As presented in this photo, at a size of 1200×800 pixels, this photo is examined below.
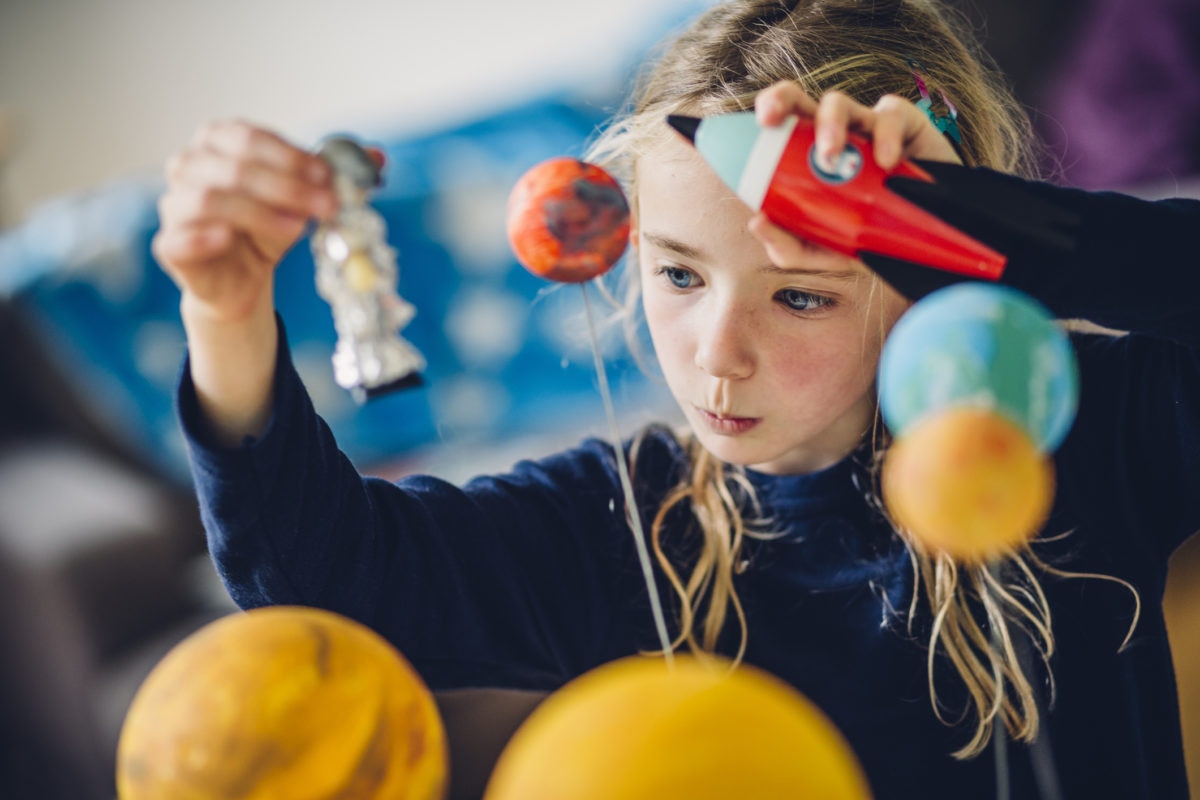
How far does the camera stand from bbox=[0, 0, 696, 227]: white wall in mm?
2146

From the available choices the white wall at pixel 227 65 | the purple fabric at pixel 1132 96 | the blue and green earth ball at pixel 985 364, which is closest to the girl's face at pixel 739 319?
the blue and green earth ball at pixel 985 364

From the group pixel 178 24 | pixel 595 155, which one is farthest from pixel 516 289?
pixel 178 24

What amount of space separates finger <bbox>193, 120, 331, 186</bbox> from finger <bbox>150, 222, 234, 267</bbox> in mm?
37

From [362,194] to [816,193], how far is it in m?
0.22

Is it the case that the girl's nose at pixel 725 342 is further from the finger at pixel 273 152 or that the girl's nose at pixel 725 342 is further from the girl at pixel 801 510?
the finger at pixel 273 152

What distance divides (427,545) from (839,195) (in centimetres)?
39

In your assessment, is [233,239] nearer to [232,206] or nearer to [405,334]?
[232,206]

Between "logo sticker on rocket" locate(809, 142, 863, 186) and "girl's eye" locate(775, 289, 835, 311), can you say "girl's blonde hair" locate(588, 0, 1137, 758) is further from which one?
"logo sticker on rocket" locate(809, 142, 863, 186)

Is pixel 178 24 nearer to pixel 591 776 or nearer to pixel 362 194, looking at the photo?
pixel 362 194

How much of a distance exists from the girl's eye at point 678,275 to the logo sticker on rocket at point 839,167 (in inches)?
9.6

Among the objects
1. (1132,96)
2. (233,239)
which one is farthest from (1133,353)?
(1132,96)

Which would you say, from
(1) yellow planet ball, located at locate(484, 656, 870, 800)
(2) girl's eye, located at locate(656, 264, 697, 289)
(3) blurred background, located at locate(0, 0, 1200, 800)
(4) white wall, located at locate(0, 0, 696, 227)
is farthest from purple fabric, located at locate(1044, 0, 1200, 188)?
(1) yellow planet ball, located at locate(484, 656, 870, 800)

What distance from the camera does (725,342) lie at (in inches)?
26.3

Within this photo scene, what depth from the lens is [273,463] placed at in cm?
55
